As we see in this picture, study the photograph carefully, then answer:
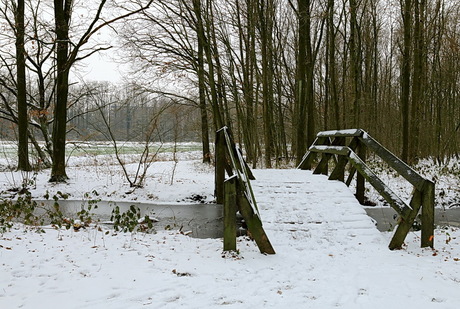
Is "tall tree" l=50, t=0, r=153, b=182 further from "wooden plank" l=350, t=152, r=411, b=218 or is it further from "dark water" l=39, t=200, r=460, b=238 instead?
"wooden plank" l=350, t=152, r=411, b=218

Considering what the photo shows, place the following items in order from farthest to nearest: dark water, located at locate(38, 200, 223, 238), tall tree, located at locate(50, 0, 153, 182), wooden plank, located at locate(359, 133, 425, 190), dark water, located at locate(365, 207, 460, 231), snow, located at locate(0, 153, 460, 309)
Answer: tall tree, located at locate(50, 0, 153, 182)
dark water, located at locate(365, 207, 460, 231)
dark water, located at locate(38, 200, 223, 238)
wooden plank, located at locate(359, 133, 425, 190)
snow, located at locate(0, 153, 460, 309)

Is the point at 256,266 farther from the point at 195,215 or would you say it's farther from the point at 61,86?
the point at 61,86

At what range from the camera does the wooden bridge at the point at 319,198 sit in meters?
4.44

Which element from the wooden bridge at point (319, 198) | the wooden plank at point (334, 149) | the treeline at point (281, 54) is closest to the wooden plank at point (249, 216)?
the wooden bridge at point (319, 198)

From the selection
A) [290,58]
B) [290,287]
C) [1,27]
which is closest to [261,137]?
[290,58]

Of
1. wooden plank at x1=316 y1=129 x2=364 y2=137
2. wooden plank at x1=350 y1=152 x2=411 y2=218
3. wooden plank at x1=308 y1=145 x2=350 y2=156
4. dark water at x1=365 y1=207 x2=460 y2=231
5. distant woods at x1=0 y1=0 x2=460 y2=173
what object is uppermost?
distant woods at x1=0 y1=0 x2=460 y2=173

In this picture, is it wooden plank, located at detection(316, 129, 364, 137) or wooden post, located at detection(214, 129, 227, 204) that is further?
wooden post, located at detection(214, 129, 227, 204)

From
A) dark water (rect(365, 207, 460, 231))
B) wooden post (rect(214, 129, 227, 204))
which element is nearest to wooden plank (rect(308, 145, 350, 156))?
dark water (rect(365, 207, 460, 231))

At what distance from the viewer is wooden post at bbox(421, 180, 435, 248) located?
445 cm

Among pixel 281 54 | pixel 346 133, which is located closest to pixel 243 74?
pixel 281 54

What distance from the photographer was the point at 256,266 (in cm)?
410

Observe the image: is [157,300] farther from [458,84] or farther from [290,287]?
[458,84]

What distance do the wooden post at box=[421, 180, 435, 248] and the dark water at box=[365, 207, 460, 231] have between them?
6.85 feet

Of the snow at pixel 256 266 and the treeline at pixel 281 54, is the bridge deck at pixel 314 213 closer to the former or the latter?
the snow at pixel 256 266
